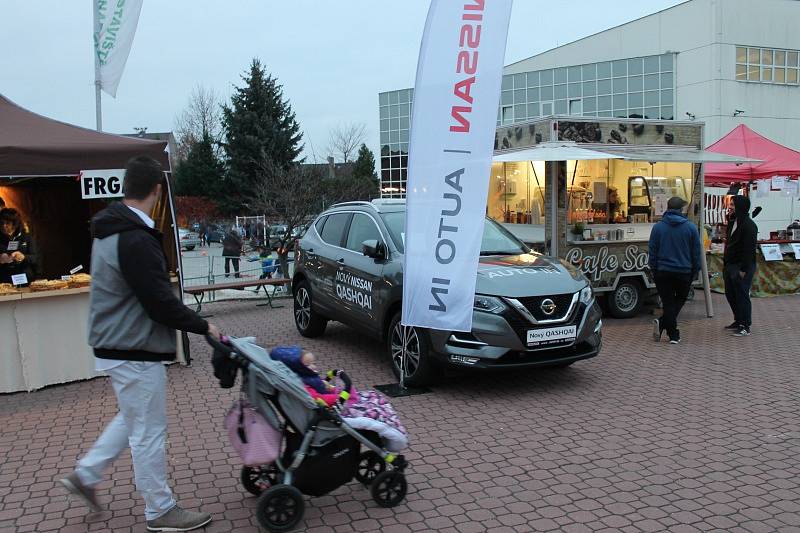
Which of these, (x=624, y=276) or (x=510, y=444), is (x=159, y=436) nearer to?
(x=510, y=444)

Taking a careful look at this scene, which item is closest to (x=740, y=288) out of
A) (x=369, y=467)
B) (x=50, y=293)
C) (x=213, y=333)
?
(x=369, y=467)

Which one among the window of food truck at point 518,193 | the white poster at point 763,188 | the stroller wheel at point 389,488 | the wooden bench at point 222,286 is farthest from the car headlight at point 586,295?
the white poster at point 763,188

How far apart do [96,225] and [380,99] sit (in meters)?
59.7

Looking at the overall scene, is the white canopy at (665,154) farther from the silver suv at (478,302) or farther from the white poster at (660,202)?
the silver suv at (478,302)

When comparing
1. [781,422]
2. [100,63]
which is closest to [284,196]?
[100,63]

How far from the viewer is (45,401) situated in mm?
6770

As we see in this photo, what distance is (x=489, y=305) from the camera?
252 inches

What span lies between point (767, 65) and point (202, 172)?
36992 millimetres

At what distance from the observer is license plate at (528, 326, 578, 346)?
638cm

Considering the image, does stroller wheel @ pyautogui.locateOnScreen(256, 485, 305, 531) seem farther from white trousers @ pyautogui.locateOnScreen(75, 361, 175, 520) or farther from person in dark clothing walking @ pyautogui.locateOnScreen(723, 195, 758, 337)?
person in dark clothing walking @ pyautogui.locateOnScreen(723, 195, 758, 337)

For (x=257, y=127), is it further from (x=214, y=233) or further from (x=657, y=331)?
(x=657, y=331)

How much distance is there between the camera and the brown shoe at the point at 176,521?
3814 mm

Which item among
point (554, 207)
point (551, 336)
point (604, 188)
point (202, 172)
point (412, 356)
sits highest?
point (202, 172)

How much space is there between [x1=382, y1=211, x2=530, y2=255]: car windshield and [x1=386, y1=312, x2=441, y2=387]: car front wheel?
1.00m
